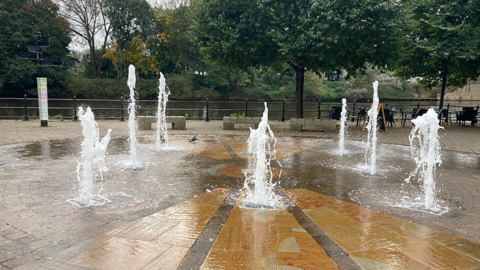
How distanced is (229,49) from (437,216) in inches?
388

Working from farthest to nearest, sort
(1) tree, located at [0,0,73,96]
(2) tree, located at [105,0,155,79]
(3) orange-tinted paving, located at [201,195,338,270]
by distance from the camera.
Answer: (2) tree, located at [105,0,155,79] → (1) tree, located at [0,0,73,96] → (3) orange-tinted paving, located at [201,195,338,270]

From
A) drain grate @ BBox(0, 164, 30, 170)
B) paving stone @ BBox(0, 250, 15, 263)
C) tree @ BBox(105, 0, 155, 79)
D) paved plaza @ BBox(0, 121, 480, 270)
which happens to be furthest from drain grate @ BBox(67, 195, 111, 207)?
tree @ BBox(105, 0, 155, 79)

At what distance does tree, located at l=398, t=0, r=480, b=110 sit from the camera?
42.0 ft

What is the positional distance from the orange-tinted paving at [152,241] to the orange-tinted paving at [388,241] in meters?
1.48

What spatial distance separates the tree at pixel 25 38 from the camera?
29.0 metres

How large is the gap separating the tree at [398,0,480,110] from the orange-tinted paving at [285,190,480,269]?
11273 millimetres

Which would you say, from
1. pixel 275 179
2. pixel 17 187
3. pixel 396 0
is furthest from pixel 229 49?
pixel 17 187

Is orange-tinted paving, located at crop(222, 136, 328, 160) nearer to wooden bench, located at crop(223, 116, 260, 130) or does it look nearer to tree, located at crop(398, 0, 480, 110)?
wooden bench, located at crop(223, 116, 260, 130)

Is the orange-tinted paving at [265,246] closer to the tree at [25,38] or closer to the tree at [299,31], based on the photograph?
the tree at [299,31]

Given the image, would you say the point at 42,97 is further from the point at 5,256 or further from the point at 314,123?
the point at 5,256

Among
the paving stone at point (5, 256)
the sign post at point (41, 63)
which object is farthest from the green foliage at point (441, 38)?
the paving stone at point (5, 256)

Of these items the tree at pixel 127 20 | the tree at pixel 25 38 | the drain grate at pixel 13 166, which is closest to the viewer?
the drain grate at pixel 13 166

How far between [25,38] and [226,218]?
33479 mm

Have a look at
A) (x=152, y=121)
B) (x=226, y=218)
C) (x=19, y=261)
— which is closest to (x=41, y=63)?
(x=152, y=121)
